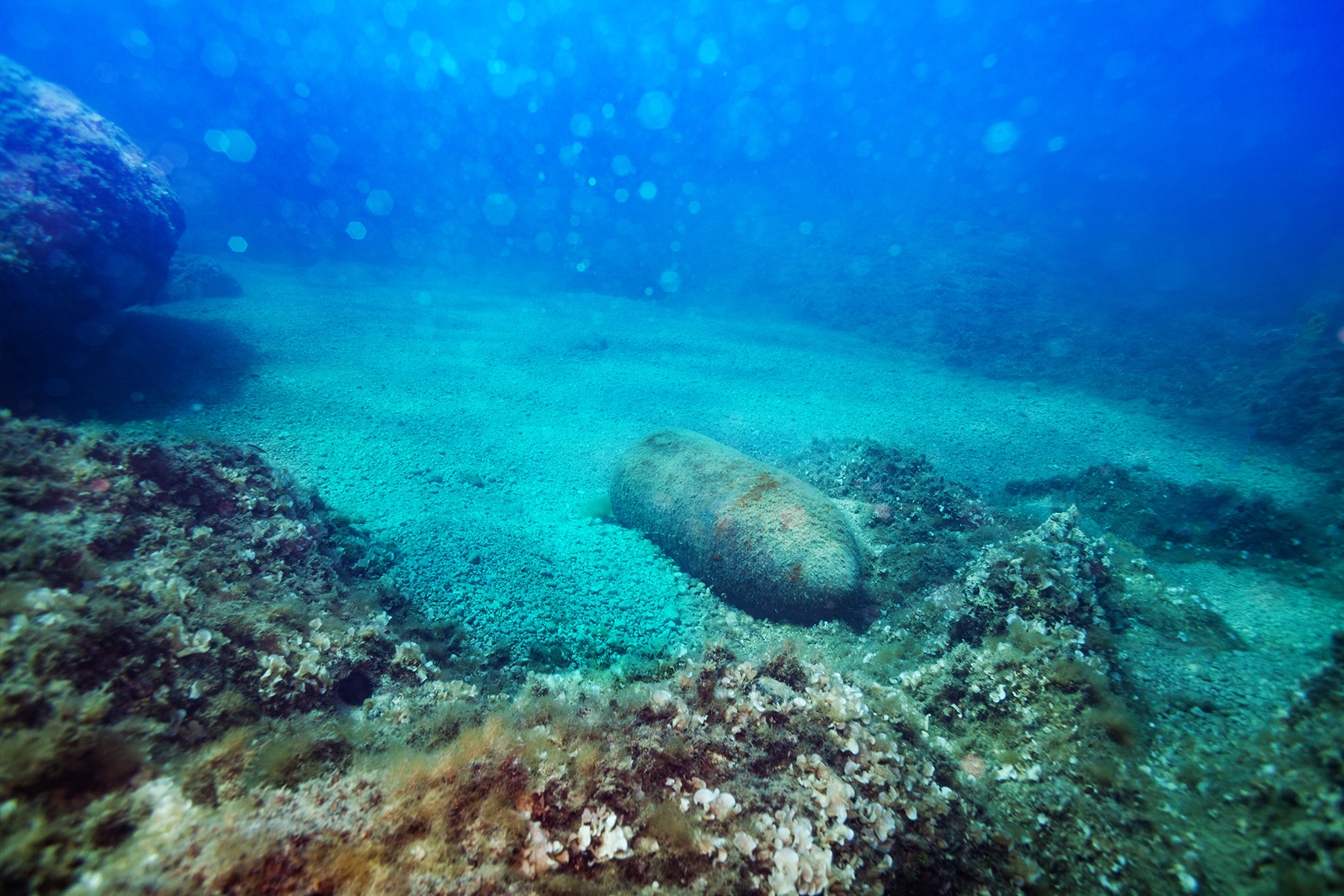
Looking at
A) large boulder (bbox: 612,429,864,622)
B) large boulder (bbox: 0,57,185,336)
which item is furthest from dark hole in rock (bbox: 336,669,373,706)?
large boulder (bbox: 0,57,185,336)

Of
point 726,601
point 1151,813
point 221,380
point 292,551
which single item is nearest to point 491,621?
point 292,551

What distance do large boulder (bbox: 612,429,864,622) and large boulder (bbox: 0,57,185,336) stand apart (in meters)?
8.04

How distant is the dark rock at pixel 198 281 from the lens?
1287 cm

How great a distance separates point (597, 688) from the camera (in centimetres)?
296

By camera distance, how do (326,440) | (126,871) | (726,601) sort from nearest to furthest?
(126,871)
(726,601)
(326,440)

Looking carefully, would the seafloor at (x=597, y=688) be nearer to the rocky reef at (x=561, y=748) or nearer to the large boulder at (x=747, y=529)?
the rocky reef at (x=561, y=748)

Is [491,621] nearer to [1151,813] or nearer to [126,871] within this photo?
[126,871]

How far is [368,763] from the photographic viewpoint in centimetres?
197

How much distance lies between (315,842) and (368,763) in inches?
17.0

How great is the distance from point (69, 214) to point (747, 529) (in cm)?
1045

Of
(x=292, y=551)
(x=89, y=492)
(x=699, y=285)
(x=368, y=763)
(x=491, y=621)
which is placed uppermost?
(x=699, y=285)

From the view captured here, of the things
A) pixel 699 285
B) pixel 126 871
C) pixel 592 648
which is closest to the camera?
pixel 126 871

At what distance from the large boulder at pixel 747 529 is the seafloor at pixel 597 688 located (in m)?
0.29

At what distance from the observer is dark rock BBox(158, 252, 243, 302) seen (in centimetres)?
1287
